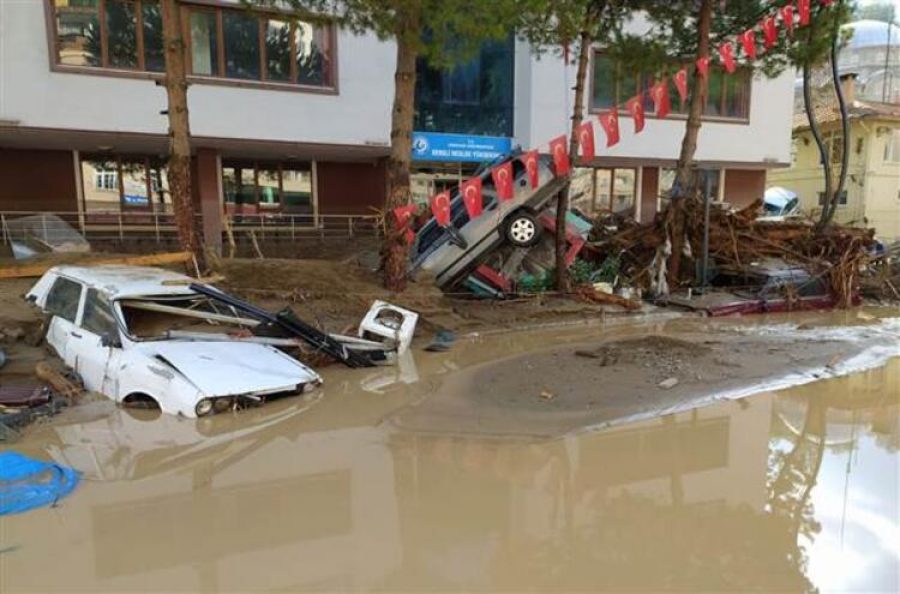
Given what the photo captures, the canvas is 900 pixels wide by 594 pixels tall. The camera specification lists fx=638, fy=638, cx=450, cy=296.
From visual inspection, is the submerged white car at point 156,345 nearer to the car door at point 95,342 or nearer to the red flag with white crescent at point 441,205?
the car door at point 95,342

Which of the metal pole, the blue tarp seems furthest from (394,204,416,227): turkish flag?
the blue tarp

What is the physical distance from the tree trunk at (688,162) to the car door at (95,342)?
11277 millimetres

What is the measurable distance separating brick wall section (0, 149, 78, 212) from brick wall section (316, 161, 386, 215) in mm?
6742

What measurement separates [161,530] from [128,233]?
15281 millimetres

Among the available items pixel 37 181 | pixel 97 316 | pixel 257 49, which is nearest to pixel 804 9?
Answer: pixel 257 49

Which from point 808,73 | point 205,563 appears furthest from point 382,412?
point 808,73

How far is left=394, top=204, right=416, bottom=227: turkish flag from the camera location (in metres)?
10.6

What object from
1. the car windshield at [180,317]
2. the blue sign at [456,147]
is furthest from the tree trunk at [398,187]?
the blue sign at [456,147]

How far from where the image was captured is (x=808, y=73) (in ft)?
54.3

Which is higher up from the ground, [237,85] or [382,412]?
[237,85]

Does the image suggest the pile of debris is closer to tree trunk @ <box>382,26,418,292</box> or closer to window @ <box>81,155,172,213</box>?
tree trunk @ <box>382,26,418,292</box>

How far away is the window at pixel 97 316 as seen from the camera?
20.5 ft

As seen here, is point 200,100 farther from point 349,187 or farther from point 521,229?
point 521,229

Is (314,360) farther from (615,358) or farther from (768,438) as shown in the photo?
(768,438)
